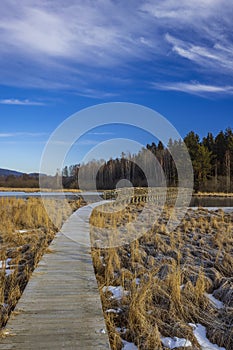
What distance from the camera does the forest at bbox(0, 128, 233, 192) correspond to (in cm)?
4242

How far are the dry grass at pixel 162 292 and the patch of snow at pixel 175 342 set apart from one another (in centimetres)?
8

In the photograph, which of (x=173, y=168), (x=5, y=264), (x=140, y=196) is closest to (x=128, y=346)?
(x=5, y=264)

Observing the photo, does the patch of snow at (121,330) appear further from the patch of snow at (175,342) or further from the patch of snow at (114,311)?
the patch of snow at (175,342)

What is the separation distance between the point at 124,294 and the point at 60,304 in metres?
1.21

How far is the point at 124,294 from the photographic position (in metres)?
4.83

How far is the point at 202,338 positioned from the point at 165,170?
1836 inches

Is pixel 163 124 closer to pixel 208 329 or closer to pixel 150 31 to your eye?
pixel 150 31

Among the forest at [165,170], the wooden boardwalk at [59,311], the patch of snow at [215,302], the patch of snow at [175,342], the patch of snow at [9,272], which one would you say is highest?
the forest at [165,170]

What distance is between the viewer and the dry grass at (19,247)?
4.51 meters

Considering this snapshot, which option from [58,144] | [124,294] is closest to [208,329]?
[124,294]

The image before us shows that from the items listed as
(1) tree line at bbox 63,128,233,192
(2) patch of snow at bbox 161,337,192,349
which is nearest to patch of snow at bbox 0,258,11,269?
(2) patch of snow at bbox 161,337,192,349

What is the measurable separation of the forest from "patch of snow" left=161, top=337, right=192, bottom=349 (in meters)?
32.9

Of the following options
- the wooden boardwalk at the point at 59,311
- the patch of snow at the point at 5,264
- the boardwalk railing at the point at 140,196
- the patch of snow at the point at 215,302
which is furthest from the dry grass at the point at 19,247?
the boardwalk railing at the point at 140,196

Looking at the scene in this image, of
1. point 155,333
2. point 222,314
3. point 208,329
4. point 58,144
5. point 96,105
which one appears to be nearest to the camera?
point 155,333
